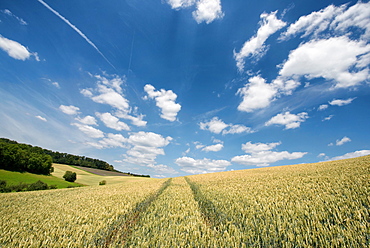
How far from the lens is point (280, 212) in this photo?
5.03 metres

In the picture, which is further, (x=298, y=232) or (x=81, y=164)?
(x=81, y=164)

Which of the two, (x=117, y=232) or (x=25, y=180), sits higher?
(x=25, y=180)

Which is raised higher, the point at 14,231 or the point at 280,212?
the point at 280,212

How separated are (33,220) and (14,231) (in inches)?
47.2

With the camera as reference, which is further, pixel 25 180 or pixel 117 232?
pixel 25 180

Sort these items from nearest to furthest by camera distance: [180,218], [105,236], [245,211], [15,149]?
[105,236] → [180,218] → [245,211] → [15,149]

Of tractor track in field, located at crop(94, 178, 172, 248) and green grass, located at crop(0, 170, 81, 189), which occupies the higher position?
green grass, located at crop(0, 170, 81, 189)

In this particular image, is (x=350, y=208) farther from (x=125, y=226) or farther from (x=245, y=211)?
(x=125, y=226)

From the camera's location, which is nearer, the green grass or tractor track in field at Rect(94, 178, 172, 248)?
tractor track in field at Rect(94, 178, 172, 248)

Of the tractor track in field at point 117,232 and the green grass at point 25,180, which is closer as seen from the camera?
the tractor track in field at point 117,232

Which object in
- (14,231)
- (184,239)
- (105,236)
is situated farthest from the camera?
(14,231)

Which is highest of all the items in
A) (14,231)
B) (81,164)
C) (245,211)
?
(81,164)

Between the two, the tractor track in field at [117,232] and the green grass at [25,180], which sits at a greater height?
the green grass at [25,180]

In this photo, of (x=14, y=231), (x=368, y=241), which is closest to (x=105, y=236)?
(x=14, y=231)
